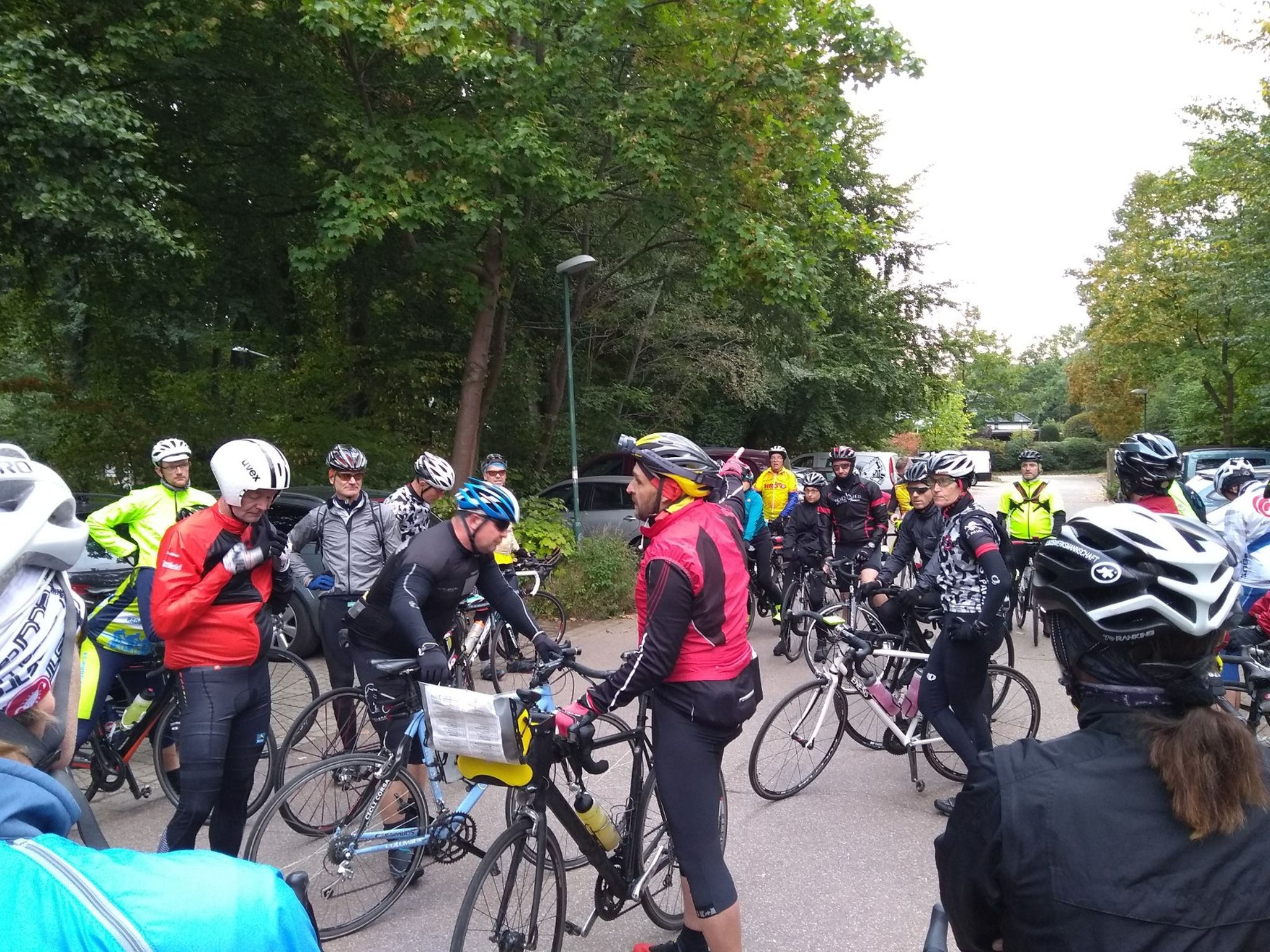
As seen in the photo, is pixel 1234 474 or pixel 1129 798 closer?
pixel 1129 798

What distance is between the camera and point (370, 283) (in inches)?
535

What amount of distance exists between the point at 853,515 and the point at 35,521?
27.7 ft

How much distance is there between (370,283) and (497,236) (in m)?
2.68

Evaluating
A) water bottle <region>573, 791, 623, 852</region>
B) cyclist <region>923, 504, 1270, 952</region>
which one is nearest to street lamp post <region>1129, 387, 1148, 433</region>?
water bottle <region>573, 791, 623, 852</region>

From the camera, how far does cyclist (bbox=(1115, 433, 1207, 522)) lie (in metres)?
5.13

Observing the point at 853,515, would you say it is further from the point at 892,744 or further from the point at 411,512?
the point at 411,512

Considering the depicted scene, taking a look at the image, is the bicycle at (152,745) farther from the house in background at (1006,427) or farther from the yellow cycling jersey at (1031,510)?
the house in background at (1006,427)

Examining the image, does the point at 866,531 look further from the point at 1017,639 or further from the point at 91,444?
the point at 91,444

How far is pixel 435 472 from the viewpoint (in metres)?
6.34

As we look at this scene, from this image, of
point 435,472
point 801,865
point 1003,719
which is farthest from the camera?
point 435,472

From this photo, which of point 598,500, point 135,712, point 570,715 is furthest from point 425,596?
point 598,500

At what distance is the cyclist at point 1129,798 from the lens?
47.8 inches

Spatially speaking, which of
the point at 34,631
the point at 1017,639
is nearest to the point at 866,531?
the point at 1017,639

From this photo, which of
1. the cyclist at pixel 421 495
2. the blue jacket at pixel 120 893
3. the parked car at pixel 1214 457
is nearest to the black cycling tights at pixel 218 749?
the blue jacket at pixel 120 893
